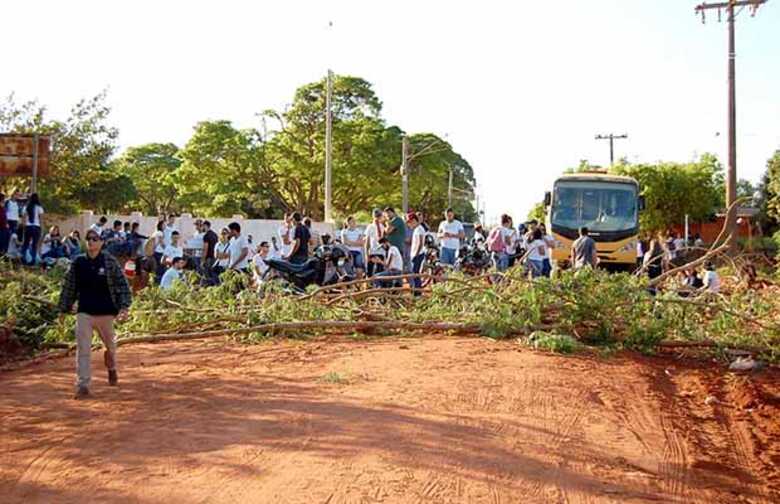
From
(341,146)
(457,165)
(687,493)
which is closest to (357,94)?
(341,146)

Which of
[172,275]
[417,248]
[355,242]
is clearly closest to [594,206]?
[417,248]

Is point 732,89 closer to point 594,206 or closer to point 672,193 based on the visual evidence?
point 594,206

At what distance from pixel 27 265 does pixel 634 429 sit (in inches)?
519

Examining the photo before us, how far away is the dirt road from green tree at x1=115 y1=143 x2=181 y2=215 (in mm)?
49863

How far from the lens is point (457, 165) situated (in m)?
71.4

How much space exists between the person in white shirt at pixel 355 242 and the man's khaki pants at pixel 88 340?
8.17 meters

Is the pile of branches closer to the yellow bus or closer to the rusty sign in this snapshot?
the rusty sign

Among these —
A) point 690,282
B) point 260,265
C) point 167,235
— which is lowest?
point 690,282

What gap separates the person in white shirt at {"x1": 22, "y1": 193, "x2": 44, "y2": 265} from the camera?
16281mm

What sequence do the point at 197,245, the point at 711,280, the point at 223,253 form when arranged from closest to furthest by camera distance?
the point at 711,280 → the point at 223,253 → the point at 197,245

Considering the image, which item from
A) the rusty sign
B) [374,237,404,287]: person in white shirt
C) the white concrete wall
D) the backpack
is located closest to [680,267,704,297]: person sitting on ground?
the backpack

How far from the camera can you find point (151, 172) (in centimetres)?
6481

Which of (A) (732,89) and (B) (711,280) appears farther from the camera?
(A) (732,89)

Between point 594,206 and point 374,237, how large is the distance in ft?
24.1
